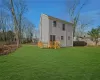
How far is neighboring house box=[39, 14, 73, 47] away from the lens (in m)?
24.2

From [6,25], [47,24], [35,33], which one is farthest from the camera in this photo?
[35,33]

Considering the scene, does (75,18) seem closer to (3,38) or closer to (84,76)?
(3,38)

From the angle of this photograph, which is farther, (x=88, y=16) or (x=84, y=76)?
(x=88, y=16)

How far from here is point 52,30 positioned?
24.8 metres

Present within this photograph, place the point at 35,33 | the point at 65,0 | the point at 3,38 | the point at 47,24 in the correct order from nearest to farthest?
the point at 47,24 → the point at 65,0 → the point at 3,38 → the point at 35,33

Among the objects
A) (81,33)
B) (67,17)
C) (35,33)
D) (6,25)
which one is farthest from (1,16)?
(81,33)

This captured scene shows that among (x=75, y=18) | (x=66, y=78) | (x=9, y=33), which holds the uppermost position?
(x=75, y=18)

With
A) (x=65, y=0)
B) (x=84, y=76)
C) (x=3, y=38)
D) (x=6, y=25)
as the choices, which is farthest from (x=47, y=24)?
(x=6, y=25)

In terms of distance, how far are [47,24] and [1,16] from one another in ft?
82.4

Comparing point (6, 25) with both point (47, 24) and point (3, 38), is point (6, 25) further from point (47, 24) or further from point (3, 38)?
point (47, 24)

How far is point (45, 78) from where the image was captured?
5516 mm

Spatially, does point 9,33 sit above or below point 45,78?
above

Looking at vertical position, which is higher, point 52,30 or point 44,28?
point 44,28

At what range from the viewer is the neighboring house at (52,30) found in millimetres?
24219
